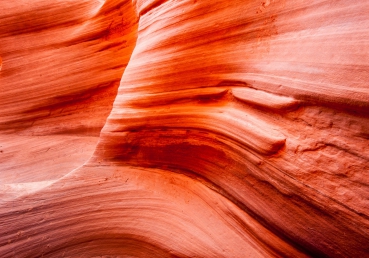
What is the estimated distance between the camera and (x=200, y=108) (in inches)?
76.3

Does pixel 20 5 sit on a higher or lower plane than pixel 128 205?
higher

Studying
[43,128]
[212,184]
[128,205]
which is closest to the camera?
[212,184]

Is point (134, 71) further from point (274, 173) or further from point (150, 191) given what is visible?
point (274, 173)

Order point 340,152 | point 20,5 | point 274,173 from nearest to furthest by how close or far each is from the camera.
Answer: point 340,152 < point 274,173 < point 20,5

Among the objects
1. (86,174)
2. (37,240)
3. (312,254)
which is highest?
(86,174)

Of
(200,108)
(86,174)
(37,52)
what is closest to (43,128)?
(37,52)

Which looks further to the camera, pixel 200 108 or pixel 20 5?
pixel 20 5

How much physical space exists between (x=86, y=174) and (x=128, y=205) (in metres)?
0.51

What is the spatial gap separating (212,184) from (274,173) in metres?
0.53

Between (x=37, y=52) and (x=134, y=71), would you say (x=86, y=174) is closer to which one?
(x=134, y=71)

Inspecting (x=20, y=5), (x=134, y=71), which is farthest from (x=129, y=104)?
(x=20, y=5)

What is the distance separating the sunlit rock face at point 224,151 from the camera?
125cm

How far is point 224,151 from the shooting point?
1.76m

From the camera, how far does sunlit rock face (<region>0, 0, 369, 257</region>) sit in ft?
4.10
